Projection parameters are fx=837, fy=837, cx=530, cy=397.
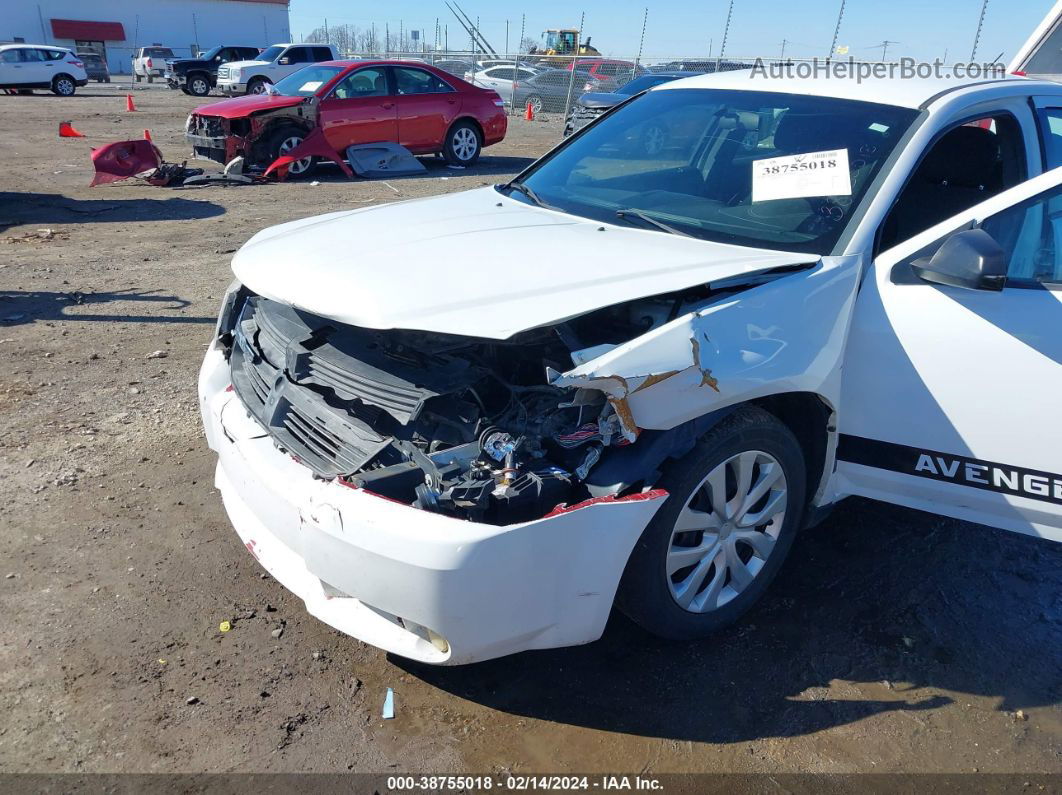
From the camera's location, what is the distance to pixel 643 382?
2.37 m

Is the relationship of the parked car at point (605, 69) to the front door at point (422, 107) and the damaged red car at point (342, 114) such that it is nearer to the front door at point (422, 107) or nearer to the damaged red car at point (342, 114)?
the damaged red car at point (342, 114)

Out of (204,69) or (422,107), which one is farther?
(204,69)

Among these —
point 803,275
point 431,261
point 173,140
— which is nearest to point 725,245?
point 803,275

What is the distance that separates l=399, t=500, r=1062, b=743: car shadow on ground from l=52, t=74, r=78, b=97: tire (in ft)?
107

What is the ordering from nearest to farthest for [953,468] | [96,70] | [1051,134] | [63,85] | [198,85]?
[953,468] < [1051,134] < [63,85] < [198,85] < [96,70]

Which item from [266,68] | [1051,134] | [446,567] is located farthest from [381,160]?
[266,68]

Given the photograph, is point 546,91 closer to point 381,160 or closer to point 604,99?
point 604,99

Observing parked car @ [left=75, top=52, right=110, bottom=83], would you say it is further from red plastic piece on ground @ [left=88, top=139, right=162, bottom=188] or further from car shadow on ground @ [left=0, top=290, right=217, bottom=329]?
car shadow on ground @ [left=0, top=290, right=217, bottom=329]

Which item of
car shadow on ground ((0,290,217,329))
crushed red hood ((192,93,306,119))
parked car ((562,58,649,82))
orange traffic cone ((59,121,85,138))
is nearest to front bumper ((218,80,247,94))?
orange traffic cone ((59,121,85,138))

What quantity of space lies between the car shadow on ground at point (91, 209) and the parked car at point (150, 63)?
107 ft

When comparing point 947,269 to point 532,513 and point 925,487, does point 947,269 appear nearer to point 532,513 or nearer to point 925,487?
point 925,487

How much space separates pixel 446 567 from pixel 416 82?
1271 centimetres

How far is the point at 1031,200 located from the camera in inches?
117

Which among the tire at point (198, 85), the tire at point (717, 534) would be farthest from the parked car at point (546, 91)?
the tire at point (717, 534)
